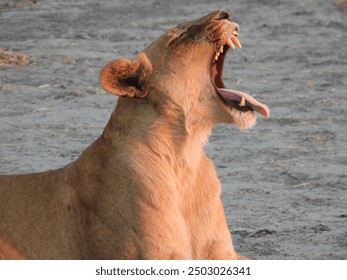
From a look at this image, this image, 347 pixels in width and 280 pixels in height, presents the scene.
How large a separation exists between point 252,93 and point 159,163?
4.87 m

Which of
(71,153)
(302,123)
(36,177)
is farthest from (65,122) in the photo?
(36,177)

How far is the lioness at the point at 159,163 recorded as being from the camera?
5.18m

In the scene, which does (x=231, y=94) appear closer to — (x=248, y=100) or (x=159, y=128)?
(x=248, y=100)

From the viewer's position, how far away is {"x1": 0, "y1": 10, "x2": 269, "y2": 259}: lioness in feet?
17.0

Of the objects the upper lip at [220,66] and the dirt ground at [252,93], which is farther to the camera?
the dirt ground at [252,93]

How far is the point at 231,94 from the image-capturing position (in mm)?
5395

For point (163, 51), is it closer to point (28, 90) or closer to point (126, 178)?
point (126, 178)

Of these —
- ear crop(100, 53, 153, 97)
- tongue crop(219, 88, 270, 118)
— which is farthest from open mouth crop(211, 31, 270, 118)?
ear crop(100, 53, 153, 97)

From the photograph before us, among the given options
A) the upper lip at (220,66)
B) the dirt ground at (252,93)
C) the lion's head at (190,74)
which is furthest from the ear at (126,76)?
the dirt ground at (252,93)

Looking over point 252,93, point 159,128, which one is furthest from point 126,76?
point 252,93

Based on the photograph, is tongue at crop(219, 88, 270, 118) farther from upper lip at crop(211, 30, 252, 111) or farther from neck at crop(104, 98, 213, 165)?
neck at crop(104, 98, 213, 165)

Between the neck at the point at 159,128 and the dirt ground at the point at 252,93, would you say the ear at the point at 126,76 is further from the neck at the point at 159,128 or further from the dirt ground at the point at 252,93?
the dirt ground at the point at 252,93

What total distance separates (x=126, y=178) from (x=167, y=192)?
0.51ft

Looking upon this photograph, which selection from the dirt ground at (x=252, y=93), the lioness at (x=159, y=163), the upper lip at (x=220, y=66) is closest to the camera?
the lioness at (x=159, y=163)
